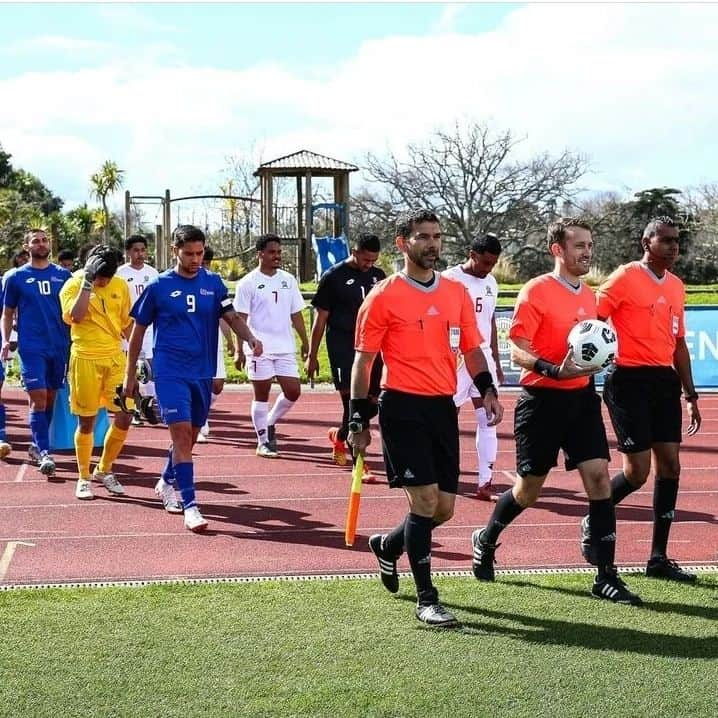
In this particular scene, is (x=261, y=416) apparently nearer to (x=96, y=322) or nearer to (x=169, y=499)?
(x=96, y=322)

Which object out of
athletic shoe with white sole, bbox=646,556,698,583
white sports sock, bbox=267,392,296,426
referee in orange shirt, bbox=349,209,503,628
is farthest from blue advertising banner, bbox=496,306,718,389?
referee in orange shirt, bbox=349,209,503,628

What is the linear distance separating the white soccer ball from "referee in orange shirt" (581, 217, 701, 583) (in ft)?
2.61

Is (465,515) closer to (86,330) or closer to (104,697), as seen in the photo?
(86,330)

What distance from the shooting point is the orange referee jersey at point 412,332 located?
6.08 meters

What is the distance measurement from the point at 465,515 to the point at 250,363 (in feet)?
12.3

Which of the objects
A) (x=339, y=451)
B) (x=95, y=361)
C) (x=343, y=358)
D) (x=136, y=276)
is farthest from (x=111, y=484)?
(x=136, y=276)

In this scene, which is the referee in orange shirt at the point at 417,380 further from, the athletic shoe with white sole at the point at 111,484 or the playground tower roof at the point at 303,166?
the playground tower roof at the point at 303,166

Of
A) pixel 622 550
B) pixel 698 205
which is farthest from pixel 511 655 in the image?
pixel 698 205

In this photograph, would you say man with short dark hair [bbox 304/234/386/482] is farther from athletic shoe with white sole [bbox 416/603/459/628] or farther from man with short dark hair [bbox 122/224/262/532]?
athletic shoe with white sole [bbox 416/603/459/628]

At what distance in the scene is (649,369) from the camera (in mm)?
6945

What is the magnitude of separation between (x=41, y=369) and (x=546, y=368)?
608 cm

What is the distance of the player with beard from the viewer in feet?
35.6

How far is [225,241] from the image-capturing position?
52312 millimetres

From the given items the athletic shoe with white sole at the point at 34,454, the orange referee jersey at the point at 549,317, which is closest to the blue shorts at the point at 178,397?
the orange referee jersey at the point at 549,317
